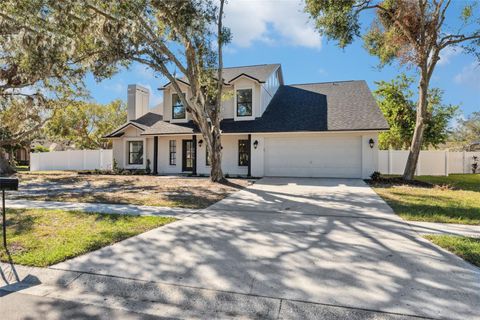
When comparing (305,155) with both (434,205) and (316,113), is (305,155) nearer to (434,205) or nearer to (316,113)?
(316,113)

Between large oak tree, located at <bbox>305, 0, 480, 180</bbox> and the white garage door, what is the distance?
104 inches

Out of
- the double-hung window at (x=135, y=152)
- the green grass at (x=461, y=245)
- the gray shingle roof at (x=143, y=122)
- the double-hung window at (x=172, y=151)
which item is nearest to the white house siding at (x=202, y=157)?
the double-hung window at (x=172, y=151)

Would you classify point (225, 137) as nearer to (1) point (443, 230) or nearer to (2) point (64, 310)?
(1) point (443, 230)

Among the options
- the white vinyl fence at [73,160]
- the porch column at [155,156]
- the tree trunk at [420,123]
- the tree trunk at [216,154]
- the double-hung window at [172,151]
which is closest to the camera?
the tree trunk at [216,154]

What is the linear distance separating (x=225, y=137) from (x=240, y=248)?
43.6ft

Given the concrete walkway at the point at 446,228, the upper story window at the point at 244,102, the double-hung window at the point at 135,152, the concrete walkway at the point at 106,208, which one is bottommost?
the concrete walkway at the point at 446,228

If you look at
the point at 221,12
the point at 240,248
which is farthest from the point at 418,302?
the point at 221,12

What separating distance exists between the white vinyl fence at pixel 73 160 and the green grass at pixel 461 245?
2219cm

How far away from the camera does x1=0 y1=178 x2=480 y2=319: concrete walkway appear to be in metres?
3.04

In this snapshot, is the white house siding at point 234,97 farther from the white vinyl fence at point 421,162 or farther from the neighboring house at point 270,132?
the white vinyl fence at point 421,162

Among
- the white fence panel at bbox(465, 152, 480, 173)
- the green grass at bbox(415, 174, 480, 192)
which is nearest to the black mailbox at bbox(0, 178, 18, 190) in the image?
the green grass at bbox(415, 174, 480, 192)

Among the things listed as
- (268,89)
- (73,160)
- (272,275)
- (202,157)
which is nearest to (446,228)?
(272,275)

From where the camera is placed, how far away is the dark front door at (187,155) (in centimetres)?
1866

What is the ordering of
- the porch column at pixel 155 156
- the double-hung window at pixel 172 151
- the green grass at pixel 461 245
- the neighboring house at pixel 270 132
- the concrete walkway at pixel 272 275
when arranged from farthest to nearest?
the double-hung window at pixel 172 151 < the porch column at pixel 155 156 < the neighboring house at pixel 270 132 < the green grass at pixel 461 245 < the concrete walkway at pixel 272 275
